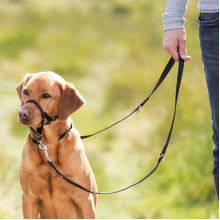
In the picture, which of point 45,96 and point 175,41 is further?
point 45,96

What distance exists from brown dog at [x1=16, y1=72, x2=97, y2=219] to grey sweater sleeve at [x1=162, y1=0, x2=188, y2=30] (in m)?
0.76

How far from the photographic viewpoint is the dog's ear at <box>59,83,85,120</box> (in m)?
2.91

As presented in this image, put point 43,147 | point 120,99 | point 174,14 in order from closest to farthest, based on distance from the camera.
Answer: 1. point 174,14
2. point 43,147
3. point 120,99

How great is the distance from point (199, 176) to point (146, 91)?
126 inches

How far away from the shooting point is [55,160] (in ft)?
9.57

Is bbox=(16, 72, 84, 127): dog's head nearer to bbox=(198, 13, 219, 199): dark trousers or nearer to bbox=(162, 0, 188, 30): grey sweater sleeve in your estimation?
bbox=(162, 0, 188, 30): grey sweater sleeve

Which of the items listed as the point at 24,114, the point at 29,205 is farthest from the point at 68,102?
the point at 29,205

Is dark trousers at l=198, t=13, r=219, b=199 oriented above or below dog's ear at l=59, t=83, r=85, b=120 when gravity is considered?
above

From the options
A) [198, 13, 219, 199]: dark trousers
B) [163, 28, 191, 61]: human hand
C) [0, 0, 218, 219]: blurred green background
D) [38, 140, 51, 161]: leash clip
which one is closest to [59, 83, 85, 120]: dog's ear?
[38, 140, 51, 161]: leash clip

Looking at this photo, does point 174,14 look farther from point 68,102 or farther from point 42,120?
point 42,120

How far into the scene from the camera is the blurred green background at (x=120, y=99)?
5.34 meters

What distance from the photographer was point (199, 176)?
525 centimetres

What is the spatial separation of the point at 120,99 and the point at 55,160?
6175 millimetres

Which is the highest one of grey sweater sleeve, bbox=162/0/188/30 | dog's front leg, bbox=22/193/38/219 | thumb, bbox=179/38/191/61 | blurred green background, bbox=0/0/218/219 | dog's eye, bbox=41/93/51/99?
grey sweater sleeve, bbox=162/0/188/30
